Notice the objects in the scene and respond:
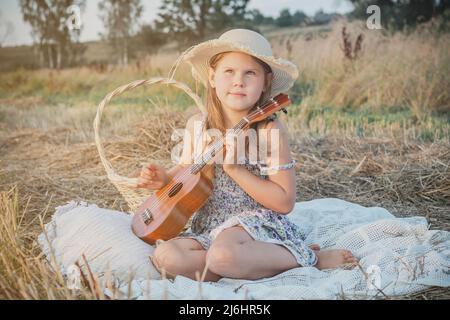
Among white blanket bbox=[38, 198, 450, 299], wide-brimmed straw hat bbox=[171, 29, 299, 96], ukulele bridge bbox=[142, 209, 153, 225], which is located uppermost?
wide-brimmed straw hat bbox=[171, 29, 299, 96]

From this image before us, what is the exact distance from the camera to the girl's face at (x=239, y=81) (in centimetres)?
212

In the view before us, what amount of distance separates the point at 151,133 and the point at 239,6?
223 inches

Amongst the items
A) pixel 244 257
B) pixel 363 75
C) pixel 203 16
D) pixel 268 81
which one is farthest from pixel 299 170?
pixel 203 16

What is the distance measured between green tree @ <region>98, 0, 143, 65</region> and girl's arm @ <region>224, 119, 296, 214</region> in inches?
317

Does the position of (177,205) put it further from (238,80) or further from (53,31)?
(53,31)

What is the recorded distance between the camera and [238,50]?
2.17m

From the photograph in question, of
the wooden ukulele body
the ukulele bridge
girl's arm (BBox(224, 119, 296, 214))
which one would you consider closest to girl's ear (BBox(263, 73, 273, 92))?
girl's arm (BBox(224, 119, 296, 214))

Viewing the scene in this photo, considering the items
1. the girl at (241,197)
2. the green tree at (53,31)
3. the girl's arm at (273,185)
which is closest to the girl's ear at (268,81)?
the girl at (241,197)

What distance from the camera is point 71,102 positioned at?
26.3 feet

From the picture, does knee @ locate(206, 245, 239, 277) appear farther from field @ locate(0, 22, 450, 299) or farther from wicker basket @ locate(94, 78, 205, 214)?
wicker basket @ locate(94, 78, 205, 214)

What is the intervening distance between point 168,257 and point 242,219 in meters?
0.31

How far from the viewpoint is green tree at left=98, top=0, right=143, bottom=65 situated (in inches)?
380

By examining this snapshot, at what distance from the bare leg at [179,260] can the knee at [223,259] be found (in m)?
0.06
